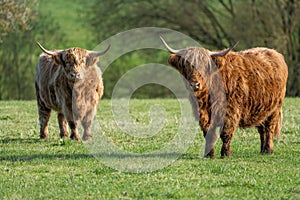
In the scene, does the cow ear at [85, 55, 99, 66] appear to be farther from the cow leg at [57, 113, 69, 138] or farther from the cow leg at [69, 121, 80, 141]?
the cow leg at [57, 113, 69, 138]

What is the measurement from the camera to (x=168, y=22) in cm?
3438

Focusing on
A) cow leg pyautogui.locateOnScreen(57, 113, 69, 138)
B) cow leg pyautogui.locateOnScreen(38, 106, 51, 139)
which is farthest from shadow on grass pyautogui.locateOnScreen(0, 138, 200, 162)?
cow leg pyautogui.locateOnScreen(38, 106, 51, 139)

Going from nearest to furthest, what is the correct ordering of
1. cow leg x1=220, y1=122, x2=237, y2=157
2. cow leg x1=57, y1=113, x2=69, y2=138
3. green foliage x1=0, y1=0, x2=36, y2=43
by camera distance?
cow leg x1=220, y1=122, x2=237, y2=157, cow leg x1=57, y1=113, x2=69, y2=138, green foliage x1=0, y1=0, x2=36, y2=43

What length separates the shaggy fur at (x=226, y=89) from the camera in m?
9.34

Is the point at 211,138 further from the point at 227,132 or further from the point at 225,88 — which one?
the point at 225,88

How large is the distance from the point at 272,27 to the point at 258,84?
73.8ft

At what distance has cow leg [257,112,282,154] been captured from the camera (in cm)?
1000

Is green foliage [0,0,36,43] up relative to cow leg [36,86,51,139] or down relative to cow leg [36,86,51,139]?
up

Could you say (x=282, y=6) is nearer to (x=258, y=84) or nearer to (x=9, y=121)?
(x=9, y=121)

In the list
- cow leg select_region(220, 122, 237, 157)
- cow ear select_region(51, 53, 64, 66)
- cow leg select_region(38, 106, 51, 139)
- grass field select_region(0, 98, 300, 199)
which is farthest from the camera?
cow leg select_region(38, 106, 51, 139)

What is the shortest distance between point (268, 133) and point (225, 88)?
1.14 meters

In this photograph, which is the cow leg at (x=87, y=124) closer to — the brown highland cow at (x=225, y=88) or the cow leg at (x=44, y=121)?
the cow leg at (x=44, y=121)

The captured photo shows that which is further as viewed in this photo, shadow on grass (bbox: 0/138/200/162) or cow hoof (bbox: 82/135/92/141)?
cow hoof (bbox: 82/135/92/141)

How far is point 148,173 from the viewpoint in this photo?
8.39 metres
